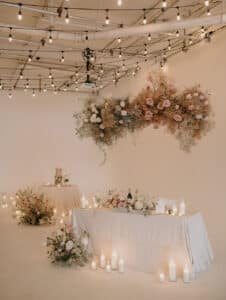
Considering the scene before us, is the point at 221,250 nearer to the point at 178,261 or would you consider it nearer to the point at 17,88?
the point at 178,261

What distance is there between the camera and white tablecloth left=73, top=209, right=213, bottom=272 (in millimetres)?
3559

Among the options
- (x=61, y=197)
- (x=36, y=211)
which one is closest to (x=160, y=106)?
(x=61, y=197)

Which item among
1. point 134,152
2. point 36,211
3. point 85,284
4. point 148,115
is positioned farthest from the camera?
point 134,152

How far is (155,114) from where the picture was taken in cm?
648

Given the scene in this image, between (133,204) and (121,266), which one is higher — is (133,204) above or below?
above

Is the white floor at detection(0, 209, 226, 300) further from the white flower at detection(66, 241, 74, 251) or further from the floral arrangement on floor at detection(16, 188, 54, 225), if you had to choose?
the floral arrangement on floor at detection(16, 188, 54, 225)

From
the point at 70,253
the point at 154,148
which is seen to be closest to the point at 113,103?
the point at 154,148

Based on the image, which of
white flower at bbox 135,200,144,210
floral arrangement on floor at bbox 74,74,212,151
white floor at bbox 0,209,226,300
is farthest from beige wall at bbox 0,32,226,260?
white flower at bbox 135,200,144,210

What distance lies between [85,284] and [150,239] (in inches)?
35.6

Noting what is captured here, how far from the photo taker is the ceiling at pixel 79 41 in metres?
4.79

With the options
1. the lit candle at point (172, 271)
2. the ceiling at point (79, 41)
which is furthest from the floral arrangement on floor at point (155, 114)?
the lit candle at point (172, 271)

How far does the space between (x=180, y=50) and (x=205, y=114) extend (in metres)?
1.50

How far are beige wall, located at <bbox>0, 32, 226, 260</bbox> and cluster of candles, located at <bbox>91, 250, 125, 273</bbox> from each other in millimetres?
1519

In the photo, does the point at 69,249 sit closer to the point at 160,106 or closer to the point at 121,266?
the point at 121,266
